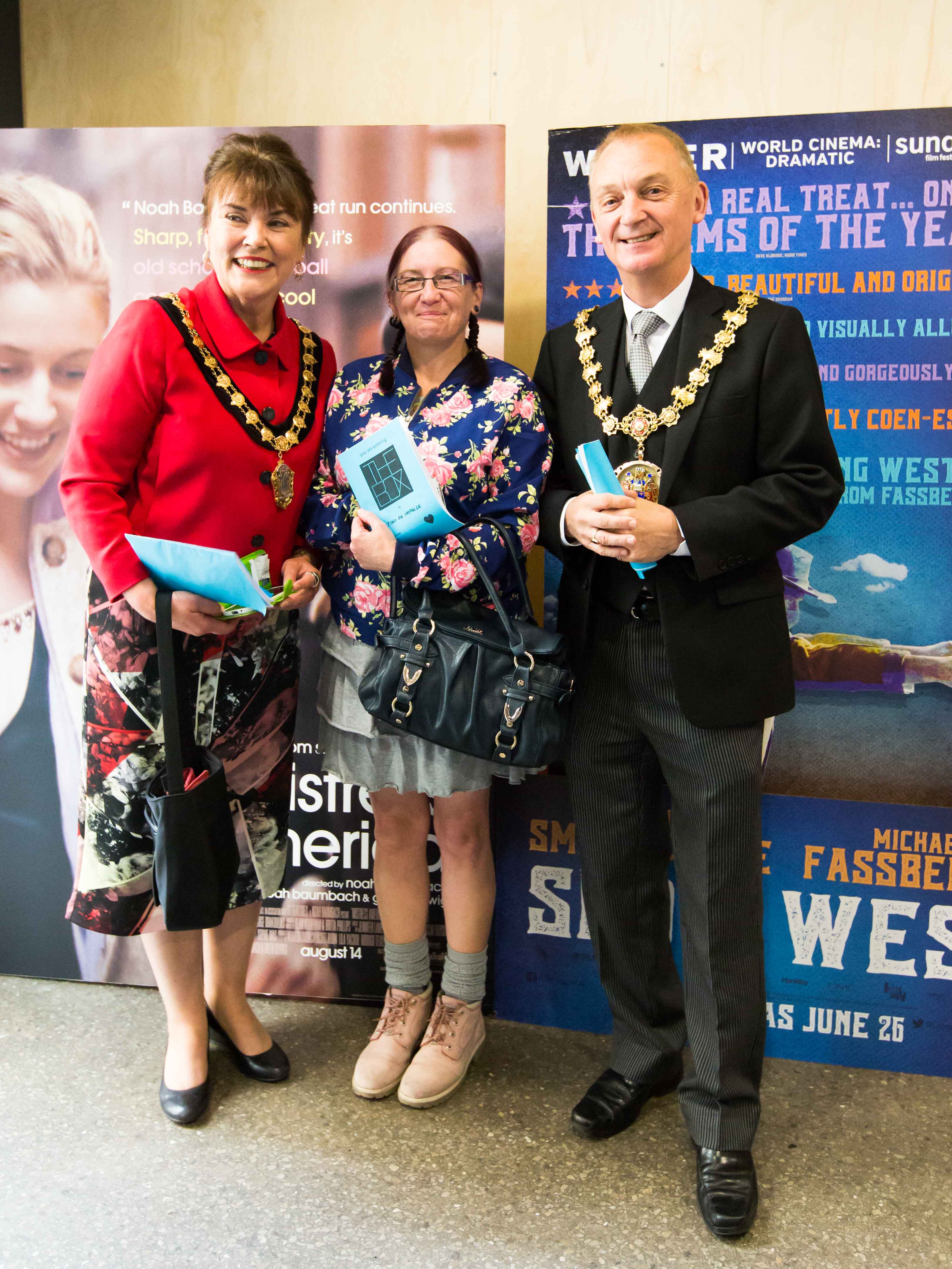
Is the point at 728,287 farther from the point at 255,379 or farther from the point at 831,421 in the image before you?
the point at 255,379

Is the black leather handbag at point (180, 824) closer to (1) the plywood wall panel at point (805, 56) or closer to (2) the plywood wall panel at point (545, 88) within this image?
(2) the plywood wall panel at point (545, 88)

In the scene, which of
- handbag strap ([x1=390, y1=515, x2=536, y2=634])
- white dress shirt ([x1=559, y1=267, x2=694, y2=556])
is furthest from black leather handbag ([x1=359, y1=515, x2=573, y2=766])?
white dress shirt ([x1=559, y1=267, x2=694, y2=556])

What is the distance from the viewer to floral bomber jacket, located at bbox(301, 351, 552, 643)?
1832mm

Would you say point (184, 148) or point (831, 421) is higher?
point (184, 148)

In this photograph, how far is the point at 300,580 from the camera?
6.22ft

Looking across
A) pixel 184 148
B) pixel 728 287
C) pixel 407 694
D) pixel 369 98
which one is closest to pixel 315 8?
pixel 369 98

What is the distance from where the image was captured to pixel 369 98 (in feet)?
8.84

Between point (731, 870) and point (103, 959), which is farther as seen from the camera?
point (103, 959)

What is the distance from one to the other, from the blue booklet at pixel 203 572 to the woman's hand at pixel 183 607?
13 mm

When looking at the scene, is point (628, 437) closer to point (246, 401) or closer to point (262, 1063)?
point (246, 401)

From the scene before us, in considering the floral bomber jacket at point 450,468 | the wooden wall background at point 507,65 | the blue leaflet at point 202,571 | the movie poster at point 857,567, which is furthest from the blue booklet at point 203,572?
the wooden wall background at point 507,65

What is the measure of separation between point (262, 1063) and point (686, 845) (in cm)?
109

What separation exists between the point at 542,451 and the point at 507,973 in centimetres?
134

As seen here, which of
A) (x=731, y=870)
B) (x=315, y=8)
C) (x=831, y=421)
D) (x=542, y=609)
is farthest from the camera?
(x=315, y=8)
